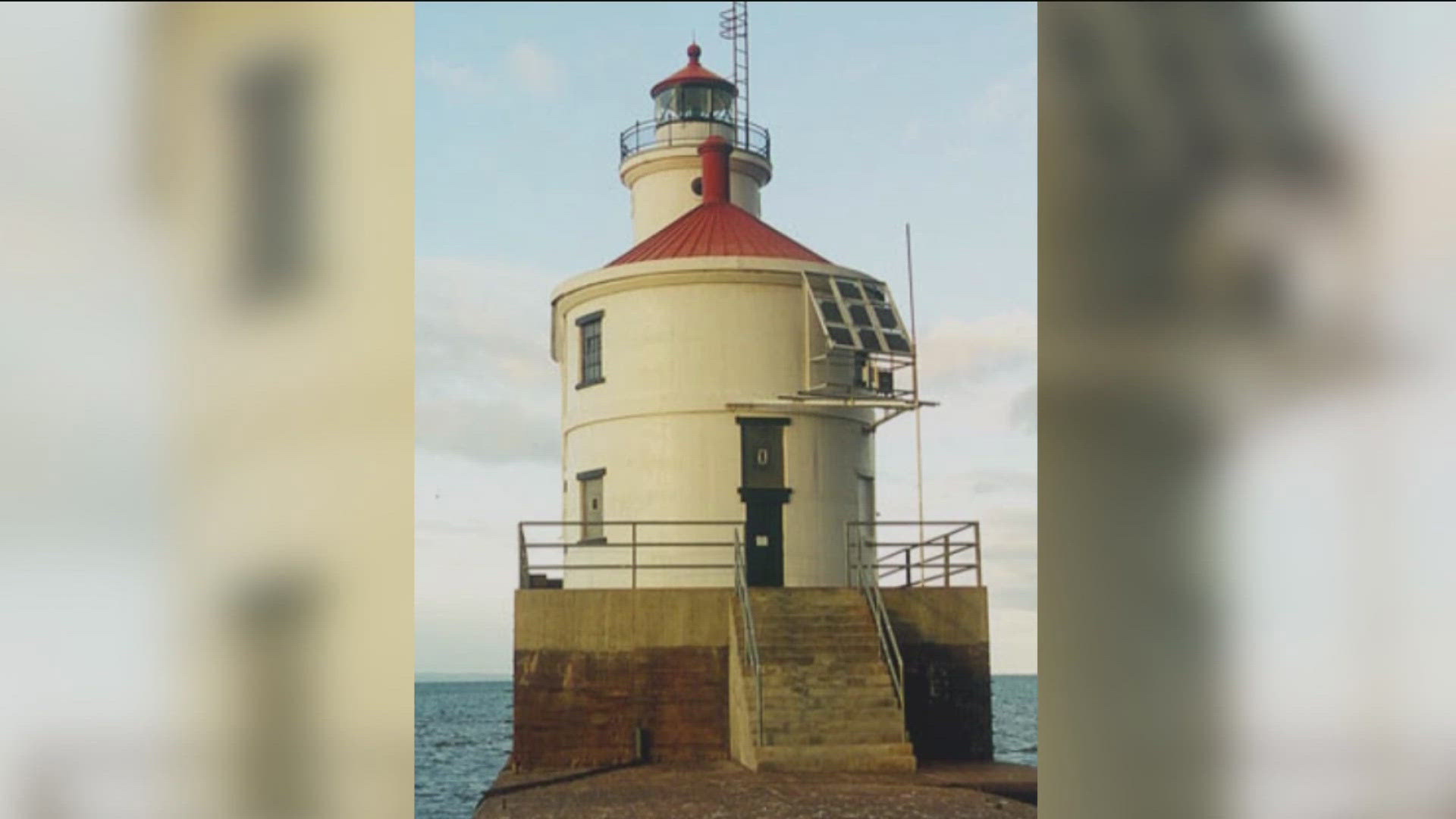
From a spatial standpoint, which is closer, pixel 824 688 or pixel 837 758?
pixel 837 758

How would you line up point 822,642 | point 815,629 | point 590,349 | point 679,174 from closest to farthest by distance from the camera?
point 822,642
point 815,629
point 590,349
point 679,174

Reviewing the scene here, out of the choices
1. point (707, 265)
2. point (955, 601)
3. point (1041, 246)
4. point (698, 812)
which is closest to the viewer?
point (1041, 246)

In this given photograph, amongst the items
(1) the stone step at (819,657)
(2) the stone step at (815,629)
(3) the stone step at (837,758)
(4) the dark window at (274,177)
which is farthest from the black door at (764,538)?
(4) the dark window at (274,177)

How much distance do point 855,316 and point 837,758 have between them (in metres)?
6.74

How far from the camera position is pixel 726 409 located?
18.7 m

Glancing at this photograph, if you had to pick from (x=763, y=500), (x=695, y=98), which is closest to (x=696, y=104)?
(x=695, y=98)

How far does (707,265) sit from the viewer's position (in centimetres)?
1892

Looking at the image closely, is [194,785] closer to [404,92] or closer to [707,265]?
[404,92]

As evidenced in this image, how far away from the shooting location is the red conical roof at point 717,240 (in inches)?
771

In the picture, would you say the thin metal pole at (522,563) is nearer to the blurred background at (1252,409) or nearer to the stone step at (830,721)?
the stone step at (830,721)

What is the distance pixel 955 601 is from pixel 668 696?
326 cm

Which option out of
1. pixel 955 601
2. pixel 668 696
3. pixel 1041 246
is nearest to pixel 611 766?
pixel 668 696

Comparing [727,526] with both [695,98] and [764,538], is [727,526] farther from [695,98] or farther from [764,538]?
[695,98]

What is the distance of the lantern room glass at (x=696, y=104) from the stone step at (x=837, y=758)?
11.0 meters
